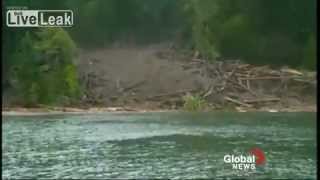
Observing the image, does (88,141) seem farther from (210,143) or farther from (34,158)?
(210,143)

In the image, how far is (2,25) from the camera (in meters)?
2.65

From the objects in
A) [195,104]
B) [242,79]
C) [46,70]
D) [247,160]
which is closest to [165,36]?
[195,104]

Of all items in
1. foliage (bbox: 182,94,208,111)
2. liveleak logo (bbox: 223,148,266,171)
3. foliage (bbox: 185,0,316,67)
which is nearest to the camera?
liveleak logo (bbox: 223,148,266,171)

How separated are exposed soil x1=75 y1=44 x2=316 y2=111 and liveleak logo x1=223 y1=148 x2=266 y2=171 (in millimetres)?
986

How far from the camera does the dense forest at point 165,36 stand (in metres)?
3.30

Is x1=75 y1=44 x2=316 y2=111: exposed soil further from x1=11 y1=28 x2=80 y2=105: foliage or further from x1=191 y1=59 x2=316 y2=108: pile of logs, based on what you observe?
x1=11 y1=28 x2=80 y2=105: foliage

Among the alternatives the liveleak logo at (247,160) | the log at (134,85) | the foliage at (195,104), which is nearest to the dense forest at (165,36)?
the foliage at (195,104)

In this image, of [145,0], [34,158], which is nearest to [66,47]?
[145,0]

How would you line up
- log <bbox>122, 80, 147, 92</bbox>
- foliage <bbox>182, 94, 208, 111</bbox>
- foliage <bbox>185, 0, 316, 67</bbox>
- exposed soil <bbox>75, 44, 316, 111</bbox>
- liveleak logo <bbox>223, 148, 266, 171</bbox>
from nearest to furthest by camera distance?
liveleak logo <bbox>223, 148, 266, 171</bbox> → foliage <bbox>185, 0, 316, 67</bbox> → foliage <bbox>182, 94, 208, 111</bbox> → exposed soil <bbox>75, 44, 316, 111</bbox> → log <bbox>122, 80, 147, 92</bbox>

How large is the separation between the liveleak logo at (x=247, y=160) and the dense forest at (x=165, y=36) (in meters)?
0.76

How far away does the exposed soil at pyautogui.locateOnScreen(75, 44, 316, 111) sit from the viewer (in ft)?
12.7

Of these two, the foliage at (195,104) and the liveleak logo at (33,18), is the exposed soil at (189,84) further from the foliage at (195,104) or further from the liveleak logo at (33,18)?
the liveleak logo at (33,18)

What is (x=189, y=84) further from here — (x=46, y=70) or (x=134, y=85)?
(x=46, y=70)

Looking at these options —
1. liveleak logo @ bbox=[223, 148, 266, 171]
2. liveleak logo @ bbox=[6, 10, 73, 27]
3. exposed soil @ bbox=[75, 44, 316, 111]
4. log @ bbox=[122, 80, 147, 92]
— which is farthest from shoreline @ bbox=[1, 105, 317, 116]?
liveleak logo @ bbox=[223, 148, 266, 171]
